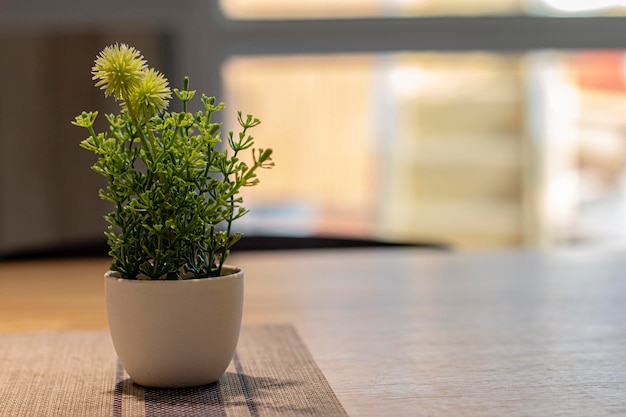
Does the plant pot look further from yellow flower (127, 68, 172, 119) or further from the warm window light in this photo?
the warm window light

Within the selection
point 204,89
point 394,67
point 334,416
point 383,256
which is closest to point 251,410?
point 334,416

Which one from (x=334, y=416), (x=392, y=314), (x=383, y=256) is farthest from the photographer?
(x=383, y=256)

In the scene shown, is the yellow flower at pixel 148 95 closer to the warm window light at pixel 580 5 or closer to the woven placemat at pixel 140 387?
the woven placemat at pixel 140 387

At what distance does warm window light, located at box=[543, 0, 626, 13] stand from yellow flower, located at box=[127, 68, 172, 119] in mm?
3106

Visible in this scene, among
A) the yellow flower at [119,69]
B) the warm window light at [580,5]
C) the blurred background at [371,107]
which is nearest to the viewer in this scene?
the yellow flower at [119,69]

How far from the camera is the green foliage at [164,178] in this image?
0.74m

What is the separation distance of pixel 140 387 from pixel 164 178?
0.19 metres

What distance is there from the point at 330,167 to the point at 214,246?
2.89 metres

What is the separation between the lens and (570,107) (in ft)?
12.1

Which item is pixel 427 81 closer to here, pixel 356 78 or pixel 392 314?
pixel 356 78

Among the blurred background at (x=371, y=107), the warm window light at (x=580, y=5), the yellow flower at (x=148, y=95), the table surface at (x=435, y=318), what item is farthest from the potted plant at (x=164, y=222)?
the warm window light at (x=580, y=5)

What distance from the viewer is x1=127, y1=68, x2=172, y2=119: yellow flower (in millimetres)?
727

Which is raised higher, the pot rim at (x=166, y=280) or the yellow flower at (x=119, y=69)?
the yellow flower at (x=119, y=69)

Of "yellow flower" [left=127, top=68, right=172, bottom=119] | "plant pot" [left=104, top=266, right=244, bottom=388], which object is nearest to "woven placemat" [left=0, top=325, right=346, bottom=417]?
"plant pot" [left=104, top=266, right=244, bottom=388]
